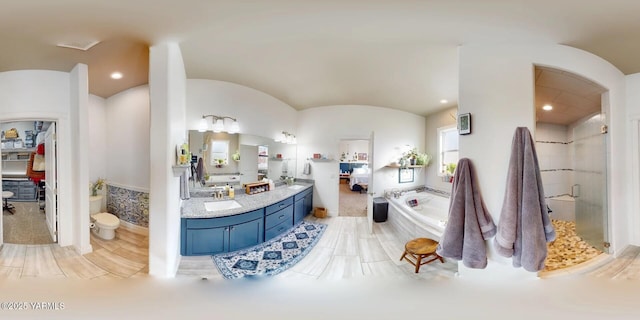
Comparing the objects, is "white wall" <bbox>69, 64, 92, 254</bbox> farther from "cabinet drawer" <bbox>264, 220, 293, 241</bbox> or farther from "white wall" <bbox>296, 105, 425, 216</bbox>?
"white wall" <bbox>296, 105, 425, 216</bbox>

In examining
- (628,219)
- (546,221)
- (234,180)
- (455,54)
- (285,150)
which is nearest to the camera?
(546,221)

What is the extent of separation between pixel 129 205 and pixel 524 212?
3.14 metres

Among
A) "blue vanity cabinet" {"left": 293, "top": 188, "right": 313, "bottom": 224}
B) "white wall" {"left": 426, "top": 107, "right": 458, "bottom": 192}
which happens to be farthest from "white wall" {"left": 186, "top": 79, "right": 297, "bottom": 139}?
"white wall" {"left": 426, "top": 107, "right": 458, "bottom": 192}

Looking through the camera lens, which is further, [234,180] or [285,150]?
[285,150]

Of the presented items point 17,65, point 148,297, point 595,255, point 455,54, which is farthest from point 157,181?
point 595,255

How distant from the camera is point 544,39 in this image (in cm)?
90

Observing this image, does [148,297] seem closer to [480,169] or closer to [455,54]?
[480,169]

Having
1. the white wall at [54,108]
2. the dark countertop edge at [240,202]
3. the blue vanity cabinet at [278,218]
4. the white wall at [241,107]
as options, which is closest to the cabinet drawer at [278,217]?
the blue vanity cabinet at [278,218]

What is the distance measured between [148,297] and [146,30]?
1110 millimetres

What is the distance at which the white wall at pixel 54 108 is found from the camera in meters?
1.14

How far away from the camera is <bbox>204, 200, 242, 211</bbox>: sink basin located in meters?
1.50

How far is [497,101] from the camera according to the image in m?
0.94

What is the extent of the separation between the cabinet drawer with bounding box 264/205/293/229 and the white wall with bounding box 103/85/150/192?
1.44m

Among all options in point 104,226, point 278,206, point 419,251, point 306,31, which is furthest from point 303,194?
point 104,226
